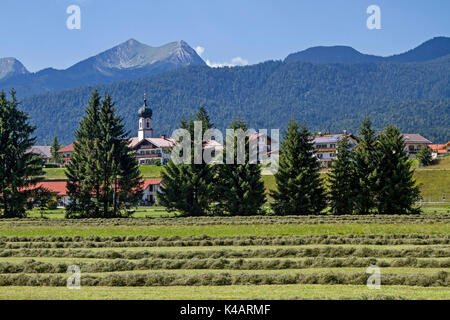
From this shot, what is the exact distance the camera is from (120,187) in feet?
218

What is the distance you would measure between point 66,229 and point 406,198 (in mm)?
34250

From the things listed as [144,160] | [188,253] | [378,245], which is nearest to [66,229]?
[188,253]

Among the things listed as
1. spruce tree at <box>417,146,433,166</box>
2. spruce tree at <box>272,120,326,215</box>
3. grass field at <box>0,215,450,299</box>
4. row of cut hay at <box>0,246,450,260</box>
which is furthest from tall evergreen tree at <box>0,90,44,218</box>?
spruce tree at <box>417,146,433,166</box>

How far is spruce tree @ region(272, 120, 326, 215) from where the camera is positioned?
62531mm

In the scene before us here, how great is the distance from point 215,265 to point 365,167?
1650 inches

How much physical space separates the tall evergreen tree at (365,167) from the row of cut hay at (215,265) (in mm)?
37704

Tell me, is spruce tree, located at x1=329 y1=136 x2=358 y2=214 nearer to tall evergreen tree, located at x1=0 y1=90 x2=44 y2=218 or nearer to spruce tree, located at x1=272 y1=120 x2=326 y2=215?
spruce tree, located at x1=272 y1=120 x2=326 y2=215

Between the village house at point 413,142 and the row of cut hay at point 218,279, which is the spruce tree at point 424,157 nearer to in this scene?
the village house at point 413,142

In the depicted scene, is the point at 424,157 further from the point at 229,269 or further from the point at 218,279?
the point at 218,279

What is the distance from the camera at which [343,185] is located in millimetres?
62375

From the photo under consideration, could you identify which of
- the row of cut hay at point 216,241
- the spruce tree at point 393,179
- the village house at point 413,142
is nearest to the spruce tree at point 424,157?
the spruce tree at point 393,179

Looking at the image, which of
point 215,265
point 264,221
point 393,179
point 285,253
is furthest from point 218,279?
point 393,179

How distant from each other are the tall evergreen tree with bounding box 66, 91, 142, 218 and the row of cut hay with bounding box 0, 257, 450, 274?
41329 mm

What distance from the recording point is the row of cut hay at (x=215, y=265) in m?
23.1
